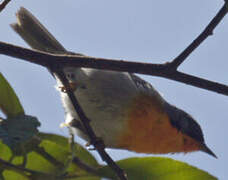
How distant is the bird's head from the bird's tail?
1.55m

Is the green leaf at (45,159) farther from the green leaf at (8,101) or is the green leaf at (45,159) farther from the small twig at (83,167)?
the green leaf at (8,101)

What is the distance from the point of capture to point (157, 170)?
207cm

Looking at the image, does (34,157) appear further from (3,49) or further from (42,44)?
(42,44)

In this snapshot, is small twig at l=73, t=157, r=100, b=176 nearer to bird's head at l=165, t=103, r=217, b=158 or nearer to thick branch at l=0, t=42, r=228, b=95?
thick branch at l=0, t=42, r=228, b=95

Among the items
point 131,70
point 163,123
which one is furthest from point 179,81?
point 163,123

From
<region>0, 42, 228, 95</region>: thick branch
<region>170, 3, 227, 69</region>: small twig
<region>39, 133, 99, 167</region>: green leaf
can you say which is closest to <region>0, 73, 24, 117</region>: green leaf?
<region>39, 133, 99, 167</region>: green leaf

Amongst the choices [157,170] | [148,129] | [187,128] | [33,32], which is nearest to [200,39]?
[157,170]

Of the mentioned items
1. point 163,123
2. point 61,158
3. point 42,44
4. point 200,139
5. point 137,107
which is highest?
point 42,44

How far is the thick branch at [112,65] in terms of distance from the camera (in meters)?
1.70

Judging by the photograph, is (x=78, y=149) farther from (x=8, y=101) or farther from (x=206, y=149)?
(x=206, y=149)

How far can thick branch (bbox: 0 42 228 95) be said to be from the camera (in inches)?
67.0

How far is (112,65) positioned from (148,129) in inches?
88.4

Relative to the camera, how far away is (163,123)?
415 centimetres

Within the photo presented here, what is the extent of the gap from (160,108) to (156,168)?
2154mm
